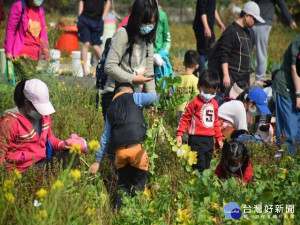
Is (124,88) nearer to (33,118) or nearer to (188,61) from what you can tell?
(33,118)

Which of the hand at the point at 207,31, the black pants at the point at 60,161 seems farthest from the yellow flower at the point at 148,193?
the hand at the point at 207,31

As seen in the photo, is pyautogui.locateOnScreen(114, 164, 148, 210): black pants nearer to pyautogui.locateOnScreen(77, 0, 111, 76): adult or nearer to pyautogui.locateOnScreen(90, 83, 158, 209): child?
pyautogui.locateOnScreen(90, 83, 158, 209): child

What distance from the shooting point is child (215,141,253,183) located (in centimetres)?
464

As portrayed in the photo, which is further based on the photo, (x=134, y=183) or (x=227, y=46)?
(x=227, y=46)

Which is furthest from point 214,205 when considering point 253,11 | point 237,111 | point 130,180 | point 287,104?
point 253,11

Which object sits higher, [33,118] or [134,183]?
[33,118]

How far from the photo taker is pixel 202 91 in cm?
515

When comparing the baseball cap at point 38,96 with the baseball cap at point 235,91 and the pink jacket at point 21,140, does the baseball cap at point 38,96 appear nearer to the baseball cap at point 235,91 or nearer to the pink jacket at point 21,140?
the pink jacket at point 21,140

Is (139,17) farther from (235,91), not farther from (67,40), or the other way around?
(67,40)

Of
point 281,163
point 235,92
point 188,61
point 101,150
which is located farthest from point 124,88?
point 235,92

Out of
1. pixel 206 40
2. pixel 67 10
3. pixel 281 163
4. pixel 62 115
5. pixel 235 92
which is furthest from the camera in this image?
pixel 67 10

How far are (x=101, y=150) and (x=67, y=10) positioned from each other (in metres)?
18.2

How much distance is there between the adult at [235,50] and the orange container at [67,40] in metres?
6.04

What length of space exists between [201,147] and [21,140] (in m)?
1.63
